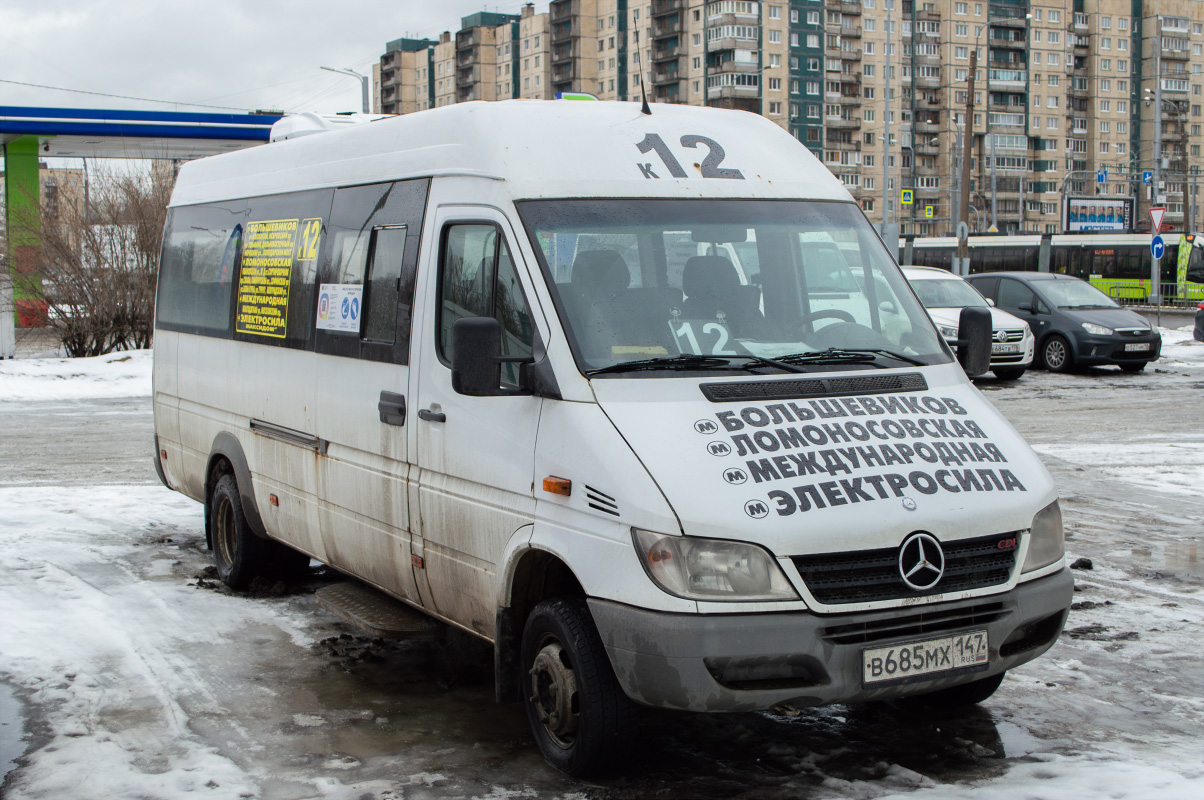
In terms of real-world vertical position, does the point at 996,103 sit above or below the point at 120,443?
above

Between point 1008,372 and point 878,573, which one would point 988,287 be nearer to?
point 1008,372

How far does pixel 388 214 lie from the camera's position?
6008 millimetres

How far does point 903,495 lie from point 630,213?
1.60 metres

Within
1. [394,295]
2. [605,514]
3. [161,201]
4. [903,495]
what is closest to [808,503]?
[903,495]

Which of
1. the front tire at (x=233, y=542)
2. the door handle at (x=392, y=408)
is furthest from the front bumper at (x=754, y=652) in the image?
the front tire at (x=233, y=542)

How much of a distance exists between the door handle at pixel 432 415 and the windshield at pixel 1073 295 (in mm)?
20306

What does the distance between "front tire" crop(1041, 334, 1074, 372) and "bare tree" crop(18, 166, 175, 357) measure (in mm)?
17457

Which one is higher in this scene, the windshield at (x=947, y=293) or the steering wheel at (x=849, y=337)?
the windshield at (x=947, y=293)

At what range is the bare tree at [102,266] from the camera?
26.4 metres

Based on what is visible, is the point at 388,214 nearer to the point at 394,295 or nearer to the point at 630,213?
the point at 394,295

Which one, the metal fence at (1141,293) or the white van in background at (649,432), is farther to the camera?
the metal fence at (1141,293)

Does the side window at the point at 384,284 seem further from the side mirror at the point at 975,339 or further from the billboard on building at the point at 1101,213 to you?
the billboard on building at the point at 1101,213

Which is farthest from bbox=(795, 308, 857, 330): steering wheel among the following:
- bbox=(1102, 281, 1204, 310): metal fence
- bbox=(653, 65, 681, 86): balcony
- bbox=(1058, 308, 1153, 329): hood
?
bbox=(653, 65, 681, 86): balcony

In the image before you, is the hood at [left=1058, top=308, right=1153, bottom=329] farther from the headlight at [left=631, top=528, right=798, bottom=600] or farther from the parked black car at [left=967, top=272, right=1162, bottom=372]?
the headlight at [left=631, top=528, right=798, bottom=600]
